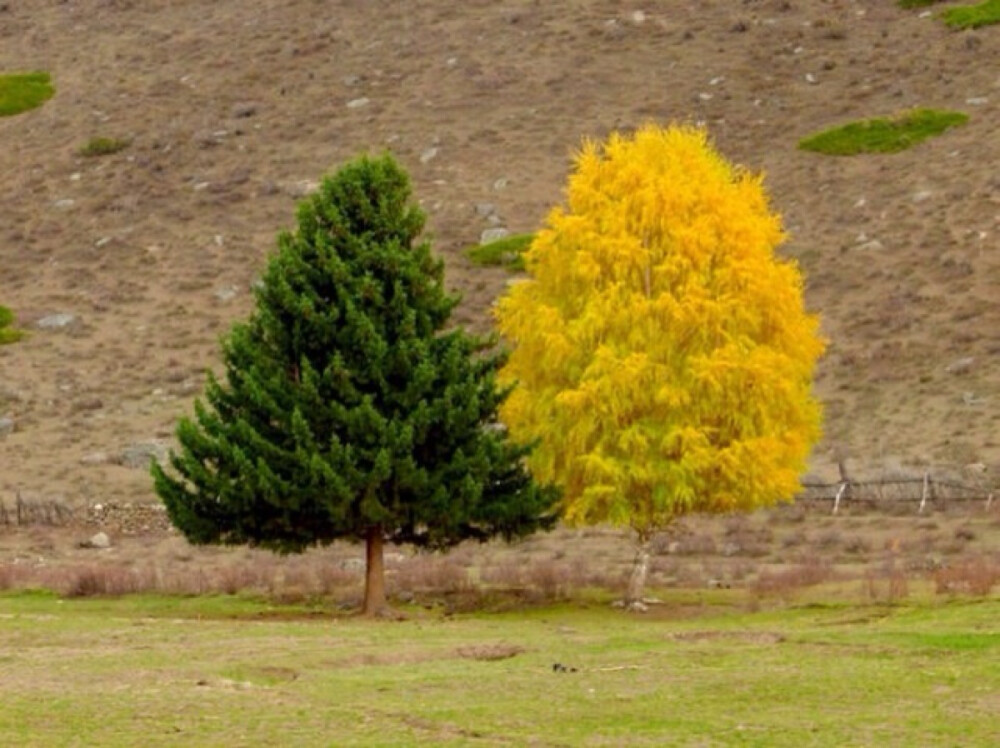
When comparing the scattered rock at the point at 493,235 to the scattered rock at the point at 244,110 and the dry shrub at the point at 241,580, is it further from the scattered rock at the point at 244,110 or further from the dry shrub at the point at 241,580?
the dry shrub at the point at 241,580

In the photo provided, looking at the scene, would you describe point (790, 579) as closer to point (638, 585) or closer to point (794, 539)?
point (638, 585)

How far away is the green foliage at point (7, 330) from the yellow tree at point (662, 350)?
30.2 meters

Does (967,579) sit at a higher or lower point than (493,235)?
lower

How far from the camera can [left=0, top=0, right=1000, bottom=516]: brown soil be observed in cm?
4844

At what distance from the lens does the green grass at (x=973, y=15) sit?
69.0 m

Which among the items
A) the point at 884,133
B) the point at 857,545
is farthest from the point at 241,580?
the point at 884,133

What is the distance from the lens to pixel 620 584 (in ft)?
102

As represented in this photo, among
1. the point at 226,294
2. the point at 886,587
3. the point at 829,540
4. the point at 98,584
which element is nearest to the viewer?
the point at 886,587

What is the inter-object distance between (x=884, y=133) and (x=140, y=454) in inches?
1126

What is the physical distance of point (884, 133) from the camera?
6203cm

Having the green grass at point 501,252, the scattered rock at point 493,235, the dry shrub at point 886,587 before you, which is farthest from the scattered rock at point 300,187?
the dry shrub at point 886,587

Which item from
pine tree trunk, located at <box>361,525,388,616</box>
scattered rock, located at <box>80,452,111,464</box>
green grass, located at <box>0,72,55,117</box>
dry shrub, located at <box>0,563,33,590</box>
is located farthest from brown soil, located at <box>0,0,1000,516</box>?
pine tree trunk, located at <box>361,525,388,616</box>

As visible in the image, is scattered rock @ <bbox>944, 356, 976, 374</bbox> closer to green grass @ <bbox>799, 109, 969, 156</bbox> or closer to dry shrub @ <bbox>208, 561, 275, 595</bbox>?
green grass @ <bbox>799, 109, 969, 156</bbox>

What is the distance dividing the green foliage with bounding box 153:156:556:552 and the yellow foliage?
102 centimetres
